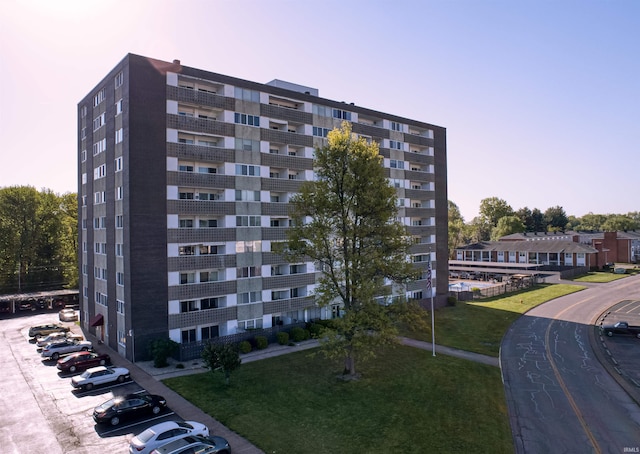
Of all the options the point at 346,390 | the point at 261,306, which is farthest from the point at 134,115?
the point at 346,390

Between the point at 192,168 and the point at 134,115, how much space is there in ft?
22.1

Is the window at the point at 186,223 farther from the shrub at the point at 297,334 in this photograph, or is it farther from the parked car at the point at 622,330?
the parked car at the point at 622,330

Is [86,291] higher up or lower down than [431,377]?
higher up

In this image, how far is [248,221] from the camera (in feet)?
136

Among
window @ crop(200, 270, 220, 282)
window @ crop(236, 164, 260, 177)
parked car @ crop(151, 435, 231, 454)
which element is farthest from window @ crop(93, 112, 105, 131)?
parked car @ crop(151, 435, 231, 454)

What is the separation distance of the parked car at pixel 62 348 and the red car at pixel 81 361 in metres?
3.96

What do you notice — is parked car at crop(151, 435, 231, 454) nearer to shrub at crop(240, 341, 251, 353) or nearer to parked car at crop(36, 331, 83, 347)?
shrub at crop(240, 341, 251, 353)

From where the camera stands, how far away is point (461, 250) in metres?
114

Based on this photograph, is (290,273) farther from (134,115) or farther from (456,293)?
(456,293)

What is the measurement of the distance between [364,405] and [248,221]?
22.1m

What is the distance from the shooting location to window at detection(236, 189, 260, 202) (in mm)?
41000

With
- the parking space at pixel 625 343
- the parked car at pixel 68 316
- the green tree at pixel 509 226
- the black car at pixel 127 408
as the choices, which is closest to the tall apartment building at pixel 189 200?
the parked car at pixel 68 316

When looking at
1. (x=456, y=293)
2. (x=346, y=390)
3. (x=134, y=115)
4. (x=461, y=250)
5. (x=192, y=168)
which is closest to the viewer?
(x=346, y=390)

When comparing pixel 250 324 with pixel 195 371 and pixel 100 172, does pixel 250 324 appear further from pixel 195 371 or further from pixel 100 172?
pixel 100 172
